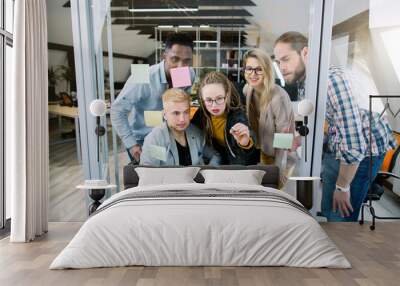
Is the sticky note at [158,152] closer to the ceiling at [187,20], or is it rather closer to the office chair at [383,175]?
the ceiling at [187,20]

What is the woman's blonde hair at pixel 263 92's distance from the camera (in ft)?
22.8

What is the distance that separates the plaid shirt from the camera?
6941 mm

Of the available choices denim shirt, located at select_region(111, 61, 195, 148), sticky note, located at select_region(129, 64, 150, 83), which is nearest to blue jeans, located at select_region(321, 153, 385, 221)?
denim shirt, located at select_region(111, 61, 195, 148)

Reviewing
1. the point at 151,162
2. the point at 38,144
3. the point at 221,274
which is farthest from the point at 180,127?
the point at 221,274

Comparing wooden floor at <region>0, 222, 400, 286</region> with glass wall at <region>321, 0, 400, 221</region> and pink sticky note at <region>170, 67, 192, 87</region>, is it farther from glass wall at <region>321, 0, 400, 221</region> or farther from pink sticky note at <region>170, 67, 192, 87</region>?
pink sticky note at <region>170, 67, 192, 87</region>

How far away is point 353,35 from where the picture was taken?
6855 millimetres

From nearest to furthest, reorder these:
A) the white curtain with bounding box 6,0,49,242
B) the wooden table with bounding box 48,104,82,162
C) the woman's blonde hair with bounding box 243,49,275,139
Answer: the white curtain with bounding box 6,0,49,242
the woman's blonde hair with bounding box 243,49,275,139
the wooden table with bounding box 48,104,82,162

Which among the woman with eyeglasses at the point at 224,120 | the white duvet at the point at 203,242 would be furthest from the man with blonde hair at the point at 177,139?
the white duvet at the point at 203,242

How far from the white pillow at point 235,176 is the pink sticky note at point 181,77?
1149mm

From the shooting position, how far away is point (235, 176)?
6504 mm

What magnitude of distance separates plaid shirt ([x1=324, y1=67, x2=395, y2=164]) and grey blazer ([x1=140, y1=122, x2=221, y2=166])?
150 centimetres

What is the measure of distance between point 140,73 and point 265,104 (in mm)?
1577

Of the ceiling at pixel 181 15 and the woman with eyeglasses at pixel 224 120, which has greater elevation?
the ceiling at pixel 181 15

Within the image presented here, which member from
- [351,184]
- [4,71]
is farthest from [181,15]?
[351,184]
